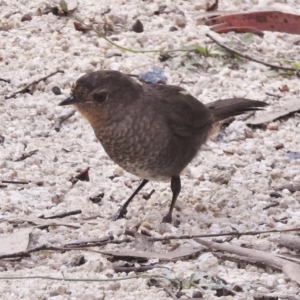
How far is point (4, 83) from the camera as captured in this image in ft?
21.4

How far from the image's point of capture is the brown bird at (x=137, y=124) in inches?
196

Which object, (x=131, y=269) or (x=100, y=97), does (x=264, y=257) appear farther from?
(x=100, y=97)

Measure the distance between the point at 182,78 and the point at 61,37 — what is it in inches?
39.6

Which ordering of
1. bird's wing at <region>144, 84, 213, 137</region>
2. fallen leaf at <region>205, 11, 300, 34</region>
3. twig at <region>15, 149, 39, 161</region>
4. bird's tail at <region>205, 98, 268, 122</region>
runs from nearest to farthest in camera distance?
bird's wing at <region>144, 84, 213, 137</region> → twig at <region>15, 149, 39, 161</region> → bird's tail at <region>205, 98, 268, 122</region> → fallen leaf at <region>205, 11, 300, 34</region>

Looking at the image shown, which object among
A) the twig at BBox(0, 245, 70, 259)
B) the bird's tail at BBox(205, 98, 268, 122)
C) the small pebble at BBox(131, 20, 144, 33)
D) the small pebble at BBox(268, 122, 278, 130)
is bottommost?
the small pebble at BBox(268, 122, 278, 130)

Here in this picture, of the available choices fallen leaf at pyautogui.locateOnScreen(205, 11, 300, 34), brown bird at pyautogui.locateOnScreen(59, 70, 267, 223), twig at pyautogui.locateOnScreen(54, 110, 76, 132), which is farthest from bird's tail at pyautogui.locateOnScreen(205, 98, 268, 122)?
fallen leaf at pyautogui.locateOnScreen(205, 11, 300, 34)

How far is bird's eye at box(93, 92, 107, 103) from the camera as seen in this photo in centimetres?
496

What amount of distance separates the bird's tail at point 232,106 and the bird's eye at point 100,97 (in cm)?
96

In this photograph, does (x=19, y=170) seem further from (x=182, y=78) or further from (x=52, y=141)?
(x=182, y=78)

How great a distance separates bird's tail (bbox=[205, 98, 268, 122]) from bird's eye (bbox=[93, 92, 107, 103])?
96cm

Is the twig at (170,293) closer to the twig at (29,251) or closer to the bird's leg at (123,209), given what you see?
the twig at (29,251)

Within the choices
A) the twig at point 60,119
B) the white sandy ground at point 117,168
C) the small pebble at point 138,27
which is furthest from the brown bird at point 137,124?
the small pebble at point 138,27

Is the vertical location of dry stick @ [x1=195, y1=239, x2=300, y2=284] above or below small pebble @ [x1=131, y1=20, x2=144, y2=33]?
above

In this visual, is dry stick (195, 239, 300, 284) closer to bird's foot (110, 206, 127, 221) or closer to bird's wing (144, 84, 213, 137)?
bird's foot (110, 206, 127, 221)
